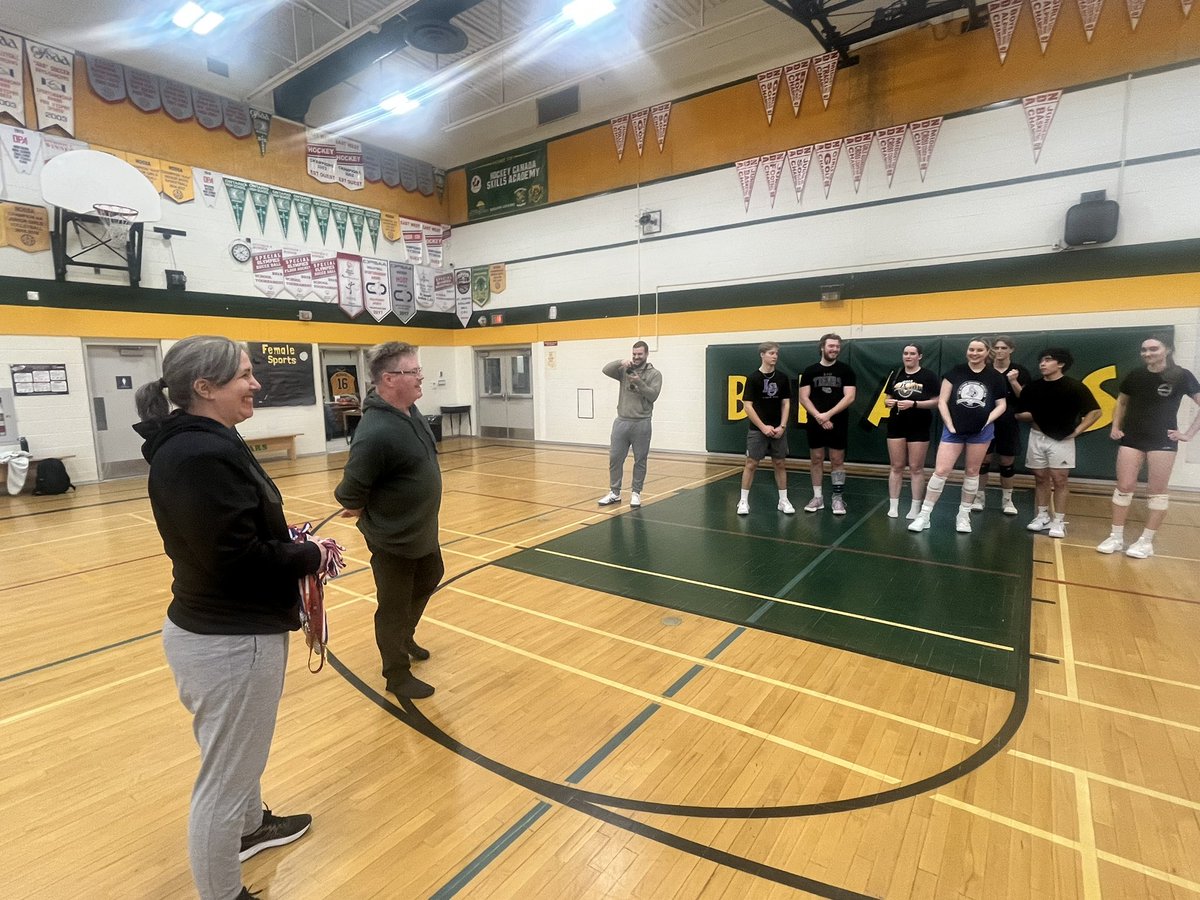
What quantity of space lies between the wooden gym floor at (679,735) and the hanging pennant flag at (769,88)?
7.61 metres

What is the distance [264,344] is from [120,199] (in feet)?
10.1

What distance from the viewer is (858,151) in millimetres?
8422

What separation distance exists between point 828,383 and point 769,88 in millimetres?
6041

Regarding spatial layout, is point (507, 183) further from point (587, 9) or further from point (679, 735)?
point (679, 735)

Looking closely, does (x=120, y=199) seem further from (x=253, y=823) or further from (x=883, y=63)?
(x=883, y=63)

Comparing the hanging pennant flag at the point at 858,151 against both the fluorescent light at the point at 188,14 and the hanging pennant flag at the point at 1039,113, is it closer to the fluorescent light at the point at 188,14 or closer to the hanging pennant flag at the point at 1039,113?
the hanging pennant flag at the point at 1039,113

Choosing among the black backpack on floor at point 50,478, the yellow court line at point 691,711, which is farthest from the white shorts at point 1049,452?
the black backpack on floor at point 50,478

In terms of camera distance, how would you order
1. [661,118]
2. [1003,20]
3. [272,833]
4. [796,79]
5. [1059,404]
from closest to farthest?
[272,833] < [1059,404] < [1003,20] < [796,79] < [661,118]

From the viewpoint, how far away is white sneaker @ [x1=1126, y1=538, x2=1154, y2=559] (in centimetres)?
454

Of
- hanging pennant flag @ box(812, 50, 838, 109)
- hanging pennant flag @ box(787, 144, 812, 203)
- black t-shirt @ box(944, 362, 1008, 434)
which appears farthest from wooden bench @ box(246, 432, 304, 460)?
hanging pennant flag @ box(812, 50, 838, 109)

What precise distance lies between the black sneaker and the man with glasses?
86 centimetres

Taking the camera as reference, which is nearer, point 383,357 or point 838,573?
point 383,357

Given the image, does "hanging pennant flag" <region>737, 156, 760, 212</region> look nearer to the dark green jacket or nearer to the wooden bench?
the dark green jacket

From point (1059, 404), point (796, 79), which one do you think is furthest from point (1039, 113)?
point (1059, 404)
